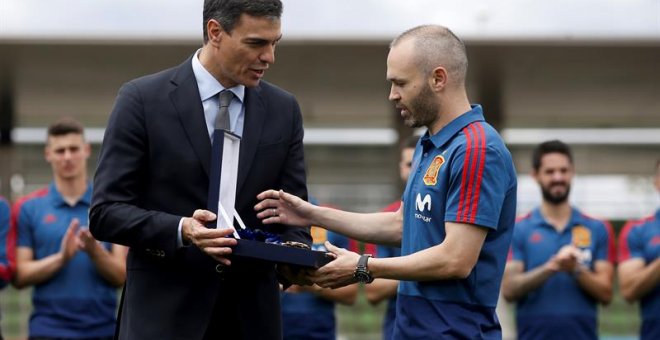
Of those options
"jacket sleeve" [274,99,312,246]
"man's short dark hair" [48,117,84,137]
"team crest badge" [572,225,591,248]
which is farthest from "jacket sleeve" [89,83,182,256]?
"team crest badge" [572,225,591,248]

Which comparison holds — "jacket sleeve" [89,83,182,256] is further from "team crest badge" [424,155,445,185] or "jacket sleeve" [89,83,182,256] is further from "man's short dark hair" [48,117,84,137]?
"man's short dark hair" [48,117,84,137]

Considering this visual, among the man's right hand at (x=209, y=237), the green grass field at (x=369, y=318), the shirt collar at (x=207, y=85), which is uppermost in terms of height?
the shirt collar at (x=207, y=85)

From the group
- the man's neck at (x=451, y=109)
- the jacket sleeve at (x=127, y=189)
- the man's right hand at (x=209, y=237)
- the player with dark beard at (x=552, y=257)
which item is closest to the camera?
the man's right hand at (x=209, y=237)

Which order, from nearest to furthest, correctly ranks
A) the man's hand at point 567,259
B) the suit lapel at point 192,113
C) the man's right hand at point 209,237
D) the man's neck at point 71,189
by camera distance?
the man's right hand at point 209,237, the suit lapel at point 192,113, the man's hand at point 567,259, the man's neck at point 71,189

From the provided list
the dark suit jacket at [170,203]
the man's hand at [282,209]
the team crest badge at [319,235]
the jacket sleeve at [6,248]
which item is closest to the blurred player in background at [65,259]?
the jacket sleeve at [6,248]

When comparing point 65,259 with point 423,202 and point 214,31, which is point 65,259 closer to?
point 214,31

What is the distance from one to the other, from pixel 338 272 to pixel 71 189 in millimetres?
3972

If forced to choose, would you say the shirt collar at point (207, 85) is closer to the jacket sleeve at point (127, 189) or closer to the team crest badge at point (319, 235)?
the jacket sleeve at point (127, 189)

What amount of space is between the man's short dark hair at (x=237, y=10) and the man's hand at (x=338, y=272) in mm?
967

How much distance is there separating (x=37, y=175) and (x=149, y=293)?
825 inches

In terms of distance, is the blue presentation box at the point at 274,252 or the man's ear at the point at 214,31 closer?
the blue presentation box at the point at 274,252

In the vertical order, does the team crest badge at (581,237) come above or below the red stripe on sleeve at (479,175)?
below

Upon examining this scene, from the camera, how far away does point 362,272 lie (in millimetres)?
4535

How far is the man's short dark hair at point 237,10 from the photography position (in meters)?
4.36
